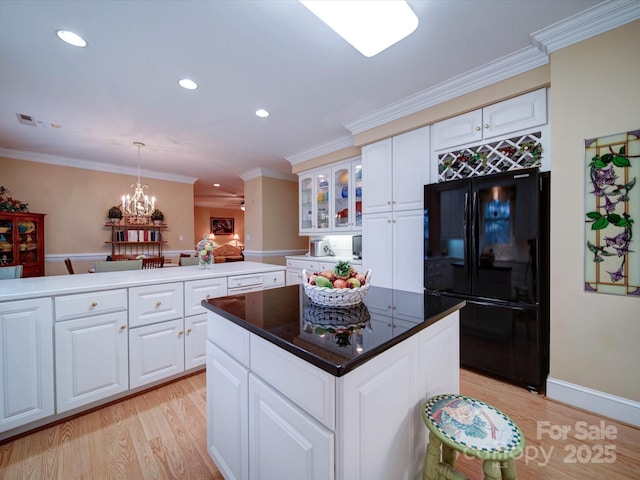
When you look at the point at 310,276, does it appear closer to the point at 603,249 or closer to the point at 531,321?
the point at 531,321

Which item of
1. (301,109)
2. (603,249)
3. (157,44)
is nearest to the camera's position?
(603,249)

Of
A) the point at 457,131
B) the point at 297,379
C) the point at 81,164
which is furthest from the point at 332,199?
the point at 81,164

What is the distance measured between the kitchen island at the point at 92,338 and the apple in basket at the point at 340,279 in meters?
1.40

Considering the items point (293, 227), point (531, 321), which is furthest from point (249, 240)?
point (531, 321)

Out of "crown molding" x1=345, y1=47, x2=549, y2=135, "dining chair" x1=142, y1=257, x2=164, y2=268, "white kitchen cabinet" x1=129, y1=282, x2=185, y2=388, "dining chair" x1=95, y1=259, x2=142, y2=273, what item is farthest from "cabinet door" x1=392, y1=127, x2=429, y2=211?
"dining chair" x1=142, y1=257, x2=164, y2=268

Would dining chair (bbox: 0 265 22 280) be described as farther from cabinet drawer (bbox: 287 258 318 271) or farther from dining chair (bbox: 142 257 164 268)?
cabinet drawer (bbox: 287 258 318 271)

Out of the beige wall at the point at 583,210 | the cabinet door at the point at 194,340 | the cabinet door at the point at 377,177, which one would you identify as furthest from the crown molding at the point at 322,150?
the cabinet door at the point at 194,340

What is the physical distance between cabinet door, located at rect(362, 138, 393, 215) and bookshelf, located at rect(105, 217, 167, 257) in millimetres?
4451

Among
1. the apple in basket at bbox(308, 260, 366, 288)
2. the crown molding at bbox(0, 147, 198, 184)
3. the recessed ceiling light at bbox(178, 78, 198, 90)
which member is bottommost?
the apple in basket at bbox(308, 260, 366, 288)

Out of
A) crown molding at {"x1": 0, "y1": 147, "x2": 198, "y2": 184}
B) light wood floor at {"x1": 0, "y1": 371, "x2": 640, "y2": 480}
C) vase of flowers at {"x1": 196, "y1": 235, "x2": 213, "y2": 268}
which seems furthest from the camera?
crown molding at {"x1": 0, "y1": 147, "x2": 198, "y2": 184}

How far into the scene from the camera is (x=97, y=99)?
2.58 m

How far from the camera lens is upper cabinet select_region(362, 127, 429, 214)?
106 inches

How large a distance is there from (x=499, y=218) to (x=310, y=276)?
1.64 meters

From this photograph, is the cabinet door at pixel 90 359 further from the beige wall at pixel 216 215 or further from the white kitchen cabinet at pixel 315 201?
the beige wall at pixel 216 215
